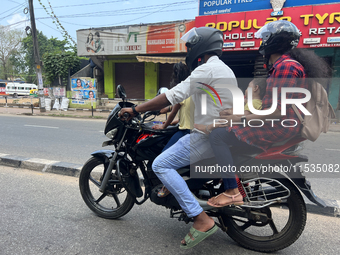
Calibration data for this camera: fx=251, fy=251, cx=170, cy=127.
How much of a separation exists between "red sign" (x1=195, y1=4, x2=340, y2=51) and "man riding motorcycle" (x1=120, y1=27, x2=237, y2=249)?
1084 centimetres

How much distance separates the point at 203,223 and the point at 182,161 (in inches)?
21.3

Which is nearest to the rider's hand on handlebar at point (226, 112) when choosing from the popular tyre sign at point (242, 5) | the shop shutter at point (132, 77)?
the popular tyre sign at point (242, 5)

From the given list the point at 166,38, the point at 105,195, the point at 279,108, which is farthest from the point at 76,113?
the point at 279,108

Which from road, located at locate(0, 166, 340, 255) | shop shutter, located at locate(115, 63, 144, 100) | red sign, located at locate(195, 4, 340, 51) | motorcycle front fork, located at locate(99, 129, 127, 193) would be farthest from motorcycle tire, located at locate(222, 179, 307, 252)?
shop shutter, located at locate(115, 63, 144, 100)

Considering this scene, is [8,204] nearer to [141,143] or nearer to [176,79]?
[141,143]

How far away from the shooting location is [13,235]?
242cm

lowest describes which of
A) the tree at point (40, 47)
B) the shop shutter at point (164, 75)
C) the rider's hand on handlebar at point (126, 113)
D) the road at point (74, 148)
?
the road at point (74, 148)

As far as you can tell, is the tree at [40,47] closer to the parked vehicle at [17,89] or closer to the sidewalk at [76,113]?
the parked vehicle at [17,89]

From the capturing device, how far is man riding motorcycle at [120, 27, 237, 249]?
6.66ft

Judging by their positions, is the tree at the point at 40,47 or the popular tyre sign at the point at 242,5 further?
the tree at the point at 40,47

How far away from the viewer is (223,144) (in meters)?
2.01

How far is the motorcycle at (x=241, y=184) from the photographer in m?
2.07

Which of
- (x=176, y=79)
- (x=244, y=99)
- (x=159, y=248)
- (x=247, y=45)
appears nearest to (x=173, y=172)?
(x=159, y=248)

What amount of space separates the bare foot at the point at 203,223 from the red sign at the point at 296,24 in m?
11.4
